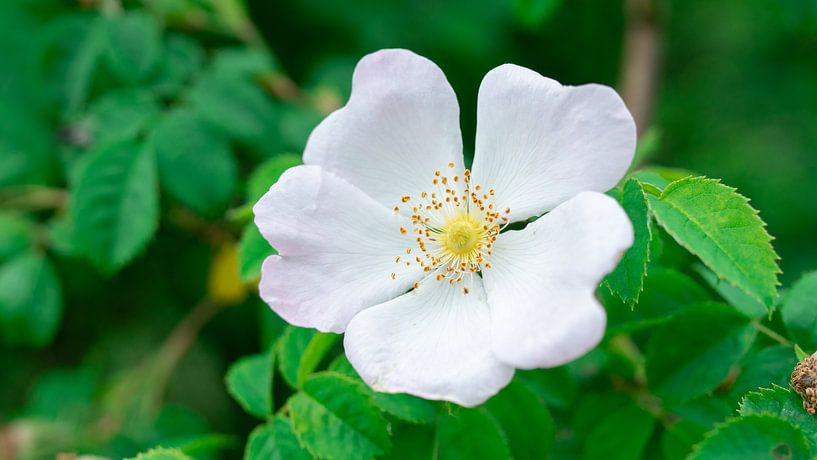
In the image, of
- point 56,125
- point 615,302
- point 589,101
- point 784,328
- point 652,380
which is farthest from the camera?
point 56,125

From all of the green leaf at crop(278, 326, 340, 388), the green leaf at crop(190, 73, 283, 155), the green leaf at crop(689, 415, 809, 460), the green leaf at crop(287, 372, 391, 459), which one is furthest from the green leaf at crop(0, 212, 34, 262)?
the green leaf at crop(689, 415, 809, 460)

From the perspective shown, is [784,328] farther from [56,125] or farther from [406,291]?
[56,125]

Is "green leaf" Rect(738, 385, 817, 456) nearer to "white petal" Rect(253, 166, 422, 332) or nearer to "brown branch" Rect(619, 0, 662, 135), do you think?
"white petal" Rect(253, 166, 422, 332)

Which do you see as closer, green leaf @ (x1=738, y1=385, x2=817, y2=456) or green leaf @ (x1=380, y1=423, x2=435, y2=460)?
green leaf @ (x1=738, y1=385, x2=817, y2=456)

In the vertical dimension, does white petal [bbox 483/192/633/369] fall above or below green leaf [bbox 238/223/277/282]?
above

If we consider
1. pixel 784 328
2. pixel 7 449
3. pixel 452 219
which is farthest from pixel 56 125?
pixel 784 328

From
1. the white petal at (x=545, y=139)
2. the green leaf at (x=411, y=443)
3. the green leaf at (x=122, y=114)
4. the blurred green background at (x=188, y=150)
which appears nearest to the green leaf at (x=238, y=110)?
the blurred green background at (x=188, y=150)
